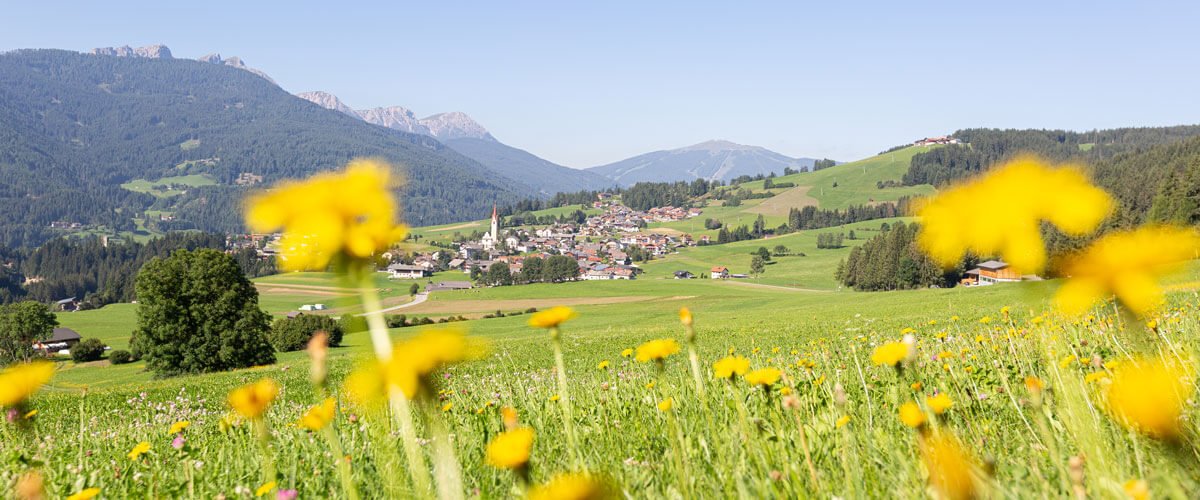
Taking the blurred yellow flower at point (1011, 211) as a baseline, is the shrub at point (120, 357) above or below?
below

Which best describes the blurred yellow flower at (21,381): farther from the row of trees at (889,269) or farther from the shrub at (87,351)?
the row of trees at (889,269)

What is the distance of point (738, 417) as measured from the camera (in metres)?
3.75

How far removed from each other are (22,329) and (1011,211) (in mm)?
82535

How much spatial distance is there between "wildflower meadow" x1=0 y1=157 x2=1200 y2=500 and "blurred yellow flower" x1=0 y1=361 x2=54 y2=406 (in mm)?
10

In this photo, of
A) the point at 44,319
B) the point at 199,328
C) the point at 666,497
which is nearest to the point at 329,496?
the point at 666,497

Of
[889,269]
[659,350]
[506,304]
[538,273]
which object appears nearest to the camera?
[659,350]

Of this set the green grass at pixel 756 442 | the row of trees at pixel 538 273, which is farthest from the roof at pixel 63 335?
the green grass at pixel 756 442

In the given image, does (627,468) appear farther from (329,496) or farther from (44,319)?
(44,319)

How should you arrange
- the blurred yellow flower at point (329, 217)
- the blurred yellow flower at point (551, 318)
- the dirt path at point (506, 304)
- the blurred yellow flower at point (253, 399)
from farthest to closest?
the dirt path at point (506, 304) < the blurred yellow flower at point (551, 318) < the blurred yellow flower at point (253, 399) < the blurred yellow flower at point (329, 217)

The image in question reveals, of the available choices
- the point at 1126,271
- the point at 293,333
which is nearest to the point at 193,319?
the point at 293,333

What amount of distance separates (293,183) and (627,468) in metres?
2.08

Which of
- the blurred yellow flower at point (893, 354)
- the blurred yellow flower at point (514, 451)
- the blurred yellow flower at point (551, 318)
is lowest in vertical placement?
the blurred yellow flower at point (893, 354)

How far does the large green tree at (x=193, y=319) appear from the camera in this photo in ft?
132

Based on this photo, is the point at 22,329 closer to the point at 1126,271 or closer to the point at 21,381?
the point at 21,381
